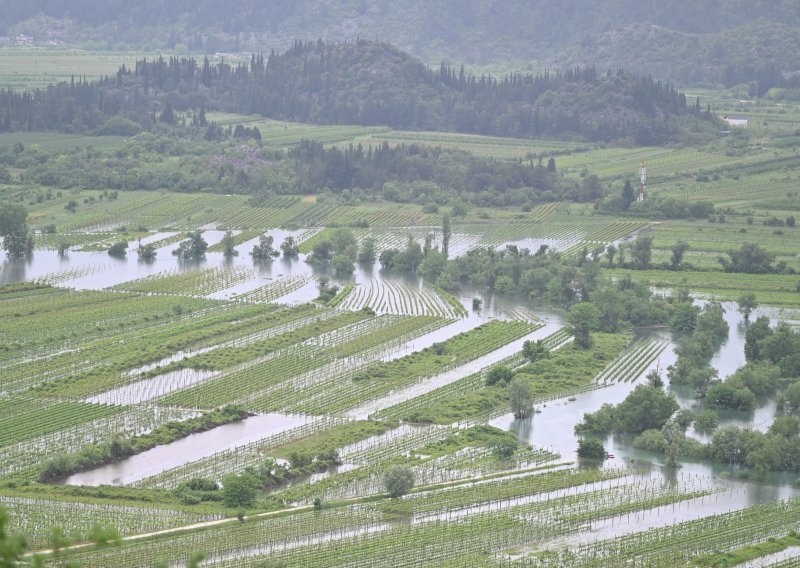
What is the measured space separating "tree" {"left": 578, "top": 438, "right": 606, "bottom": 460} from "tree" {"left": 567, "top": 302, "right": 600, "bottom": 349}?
14851mm

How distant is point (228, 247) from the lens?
294 feet

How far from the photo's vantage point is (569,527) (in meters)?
48.0

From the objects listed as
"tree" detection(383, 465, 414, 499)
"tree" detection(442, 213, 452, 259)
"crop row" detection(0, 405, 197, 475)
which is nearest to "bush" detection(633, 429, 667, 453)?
"tree" detection(383, 465, 414, 499)

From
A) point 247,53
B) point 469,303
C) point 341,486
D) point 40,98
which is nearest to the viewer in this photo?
point 341,486

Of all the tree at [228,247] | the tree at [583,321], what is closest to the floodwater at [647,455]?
the tree at [583,321]

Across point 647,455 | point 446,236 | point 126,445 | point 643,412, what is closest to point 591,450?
point 647,455

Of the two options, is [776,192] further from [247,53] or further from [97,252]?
[247,53]

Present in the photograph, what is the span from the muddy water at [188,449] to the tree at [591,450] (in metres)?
9.25

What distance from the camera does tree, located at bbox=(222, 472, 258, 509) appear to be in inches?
1917

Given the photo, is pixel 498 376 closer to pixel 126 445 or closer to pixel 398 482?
pixel 398 482

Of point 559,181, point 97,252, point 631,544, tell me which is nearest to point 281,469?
point 631,544

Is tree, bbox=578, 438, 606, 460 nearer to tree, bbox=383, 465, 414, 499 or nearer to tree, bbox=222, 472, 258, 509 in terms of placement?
tree, bbox=383, 465, 414, 499

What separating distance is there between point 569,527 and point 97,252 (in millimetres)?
45924

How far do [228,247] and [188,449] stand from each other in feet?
119
